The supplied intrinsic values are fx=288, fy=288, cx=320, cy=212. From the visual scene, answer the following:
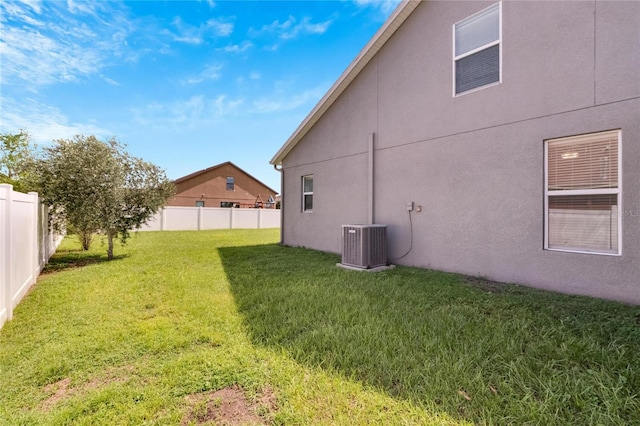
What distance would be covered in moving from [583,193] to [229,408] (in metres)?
5.29

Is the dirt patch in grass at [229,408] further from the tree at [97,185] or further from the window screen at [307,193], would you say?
the window screen at [307,193]

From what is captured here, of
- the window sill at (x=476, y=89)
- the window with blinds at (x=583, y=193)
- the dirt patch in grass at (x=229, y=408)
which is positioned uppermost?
the window sill at (x=476, y=89)

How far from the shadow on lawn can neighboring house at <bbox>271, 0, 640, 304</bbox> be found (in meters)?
6.88

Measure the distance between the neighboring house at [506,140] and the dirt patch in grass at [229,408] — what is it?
4.62 meters

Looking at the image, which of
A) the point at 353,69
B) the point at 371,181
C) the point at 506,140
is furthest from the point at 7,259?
the point at 353,69

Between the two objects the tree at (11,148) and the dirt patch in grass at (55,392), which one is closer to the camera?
the dirt patch in grass at (55,392)

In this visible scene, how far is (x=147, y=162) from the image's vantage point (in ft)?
26.5

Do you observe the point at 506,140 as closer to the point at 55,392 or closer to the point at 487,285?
the point at 487,285

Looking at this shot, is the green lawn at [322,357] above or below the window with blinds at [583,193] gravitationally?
below

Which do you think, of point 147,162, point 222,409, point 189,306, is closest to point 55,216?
point 147,162

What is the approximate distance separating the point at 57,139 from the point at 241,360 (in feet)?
24.9

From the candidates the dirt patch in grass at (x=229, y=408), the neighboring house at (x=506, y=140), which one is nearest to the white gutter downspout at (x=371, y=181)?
the neighboring house at (x=506, y=140)

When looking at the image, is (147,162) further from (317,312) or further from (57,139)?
(317,312)

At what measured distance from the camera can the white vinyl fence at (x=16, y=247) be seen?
349cm
